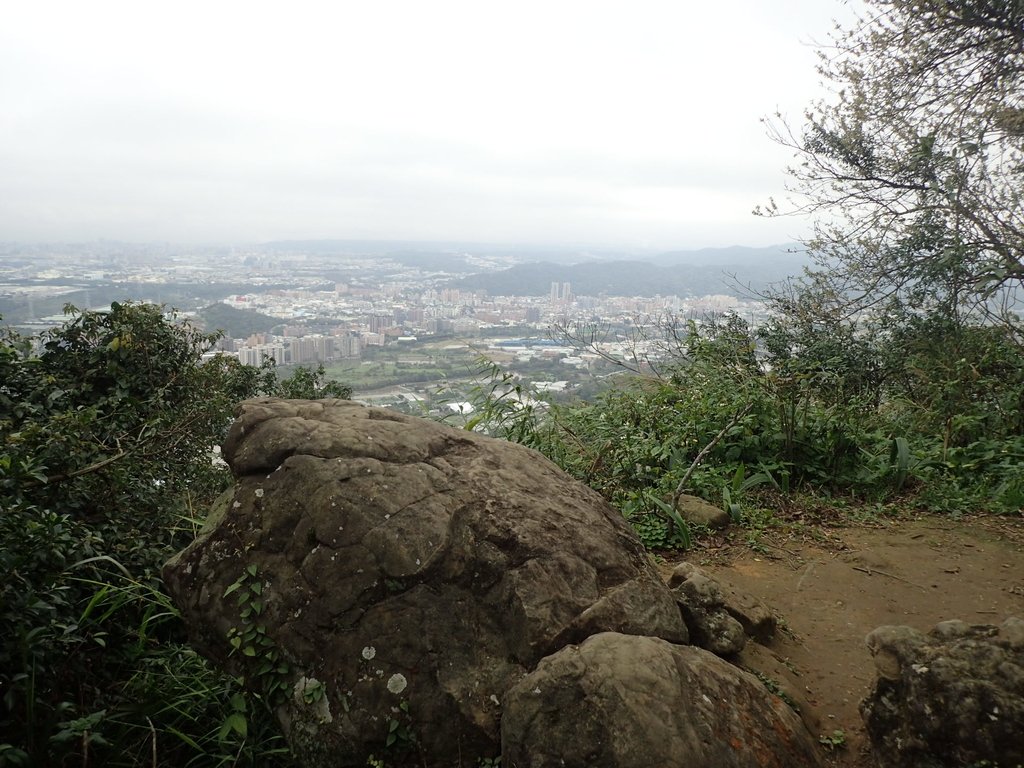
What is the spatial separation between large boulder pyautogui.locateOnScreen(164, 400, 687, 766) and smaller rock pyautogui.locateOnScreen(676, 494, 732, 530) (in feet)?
5.73

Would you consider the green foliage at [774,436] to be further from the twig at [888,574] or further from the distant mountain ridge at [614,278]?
the distant mountain ridge at [614,278]

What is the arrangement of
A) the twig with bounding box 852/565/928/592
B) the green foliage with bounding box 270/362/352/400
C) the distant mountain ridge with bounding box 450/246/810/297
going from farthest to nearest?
the distant mountain ridge with bounding box 450/246/810/297 < the green foliage with bounding box 270/362/352/400 < the twig with bounding box 852/565/928/592

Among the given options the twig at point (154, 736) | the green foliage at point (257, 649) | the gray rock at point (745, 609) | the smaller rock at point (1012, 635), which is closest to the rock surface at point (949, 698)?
the smaller rock at point (1012, 635)

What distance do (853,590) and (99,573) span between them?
4229 mm

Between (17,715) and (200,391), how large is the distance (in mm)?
3248

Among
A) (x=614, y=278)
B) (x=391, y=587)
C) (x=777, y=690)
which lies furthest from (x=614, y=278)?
(x=391, y=587)

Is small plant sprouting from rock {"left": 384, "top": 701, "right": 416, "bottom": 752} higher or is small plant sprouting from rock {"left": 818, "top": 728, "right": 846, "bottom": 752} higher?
small plant sprouting from rock {"left": 384, "top": 701, "right": 416, "bottom": 752}

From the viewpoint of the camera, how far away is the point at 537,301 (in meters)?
15.6

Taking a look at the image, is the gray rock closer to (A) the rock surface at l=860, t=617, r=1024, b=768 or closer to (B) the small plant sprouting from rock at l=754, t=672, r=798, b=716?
(B) the small plant sprouting from rock at l=754, t=672, r=798, b=716

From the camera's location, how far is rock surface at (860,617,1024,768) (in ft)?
6.99

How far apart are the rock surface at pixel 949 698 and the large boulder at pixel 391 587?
2.59 feet

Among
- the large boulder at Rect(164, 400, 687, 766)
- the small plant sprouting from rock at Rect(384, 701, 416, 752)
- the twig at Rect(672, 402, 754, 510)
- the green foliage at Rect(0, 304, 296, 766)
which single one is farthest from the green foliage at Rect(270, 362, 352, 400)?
the small plant sprouting from rock at Rect(384, 701, 416, 752)

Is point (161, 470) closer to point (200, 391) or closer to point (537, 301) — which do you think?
point (200, 391)

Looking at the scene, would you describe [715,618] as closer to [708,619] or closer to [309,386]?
[708,619]
